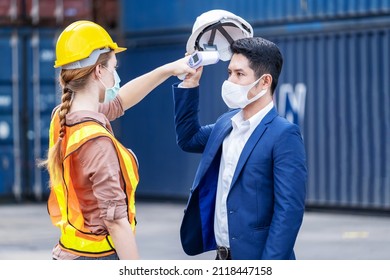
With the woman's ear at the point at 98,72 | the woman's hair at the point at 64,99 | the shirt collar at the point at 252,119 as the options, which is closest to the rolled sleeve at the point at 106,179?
the woman's hair at the point at 64,99

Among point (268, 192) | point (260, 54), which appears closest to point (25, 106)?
point (260, 54)

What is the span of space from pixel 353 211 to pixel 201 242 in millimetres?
10448

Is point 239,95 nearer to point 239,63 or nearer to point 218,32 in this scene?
point 239,63

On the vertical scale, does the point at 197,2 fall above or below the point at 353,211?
above

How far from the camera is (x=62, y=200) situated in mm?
3844

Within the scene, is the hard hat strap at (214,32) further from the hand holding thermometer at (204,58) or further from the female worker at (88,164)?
the female worker at (88,164)

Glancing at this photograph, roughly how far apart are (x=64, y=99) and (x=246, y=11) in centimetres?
1234

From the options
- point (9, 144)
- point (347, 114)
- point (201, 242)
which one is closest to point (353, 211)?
point (347, 114)

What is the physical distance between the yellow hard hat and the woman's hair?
25 mm

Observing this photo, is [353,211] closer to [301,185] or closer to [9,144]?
[9,144]

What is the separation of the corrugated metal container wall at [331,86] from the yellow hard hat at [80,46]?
35.0 ft

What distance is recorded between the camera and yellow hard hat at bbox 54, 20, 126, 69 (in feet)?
12.5

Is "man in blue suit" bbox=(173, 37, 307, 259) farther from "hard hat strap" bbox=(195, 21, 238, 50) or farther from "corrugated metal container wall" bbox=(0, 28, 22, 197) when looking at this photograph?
"corrugated metal container wall" bbox=(0, 28, 22, 197)

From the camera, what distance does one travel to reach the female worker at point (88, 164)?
3.71 metres
